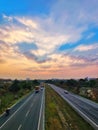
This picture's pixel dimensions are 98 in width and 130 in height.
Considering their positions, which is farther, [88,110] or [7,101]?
[7,101]

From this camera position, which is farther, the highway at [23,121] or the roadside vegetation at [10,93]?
the roadside vegetation at [10,93]

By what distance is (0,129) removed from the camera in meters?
31.3

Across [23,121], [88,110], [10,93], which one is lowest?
[23,121]

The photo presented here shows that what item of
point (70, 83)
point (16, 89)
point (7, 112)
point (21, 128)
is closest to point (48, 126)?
point (21, 128)

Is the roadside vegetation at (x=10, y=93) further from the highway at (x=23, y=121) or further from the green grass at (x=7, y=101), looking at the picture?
the highway at (x=23, y=121)

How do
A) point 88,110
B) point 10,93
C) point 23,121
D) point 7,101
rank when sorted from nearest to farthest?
1. point 23,121
2. point 88,110
3. point 7,101
4. point 10,93

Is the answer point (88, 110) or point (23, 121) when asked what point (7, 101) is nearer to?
point (88, 110)

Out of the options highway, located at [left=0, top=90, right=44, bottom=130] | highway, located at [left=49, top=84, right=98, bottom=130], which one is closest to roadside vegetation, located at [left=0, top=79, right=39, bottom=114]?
highway, located at [left=0, top=90, right=44, bottom=130]

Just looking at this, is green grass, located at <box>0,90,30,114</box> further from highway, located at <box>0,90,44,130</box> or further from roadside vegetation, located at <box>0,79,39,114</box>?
highway, located at <box>0,90,44,130</box>

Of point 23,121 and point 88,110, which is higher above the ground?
point 88,110

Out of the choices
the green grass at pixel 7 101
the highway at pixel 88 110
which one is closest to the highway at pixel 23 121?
the green grass at pixel 7 101

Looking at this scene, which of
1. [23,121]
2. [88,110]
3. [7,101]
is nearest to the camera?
[23,121]

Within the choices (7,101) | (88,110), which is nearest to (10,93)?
(7,101)

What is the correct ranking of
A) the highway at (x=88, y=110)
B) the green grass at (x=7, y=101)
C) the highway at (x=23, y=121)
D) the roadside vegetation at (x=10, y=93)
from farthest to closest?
the roadside vegetation at (x=10, y=93), the green grass at (x=7, y=101), the highway at (x=88, y=110), the highway at (x=23, y=121)
